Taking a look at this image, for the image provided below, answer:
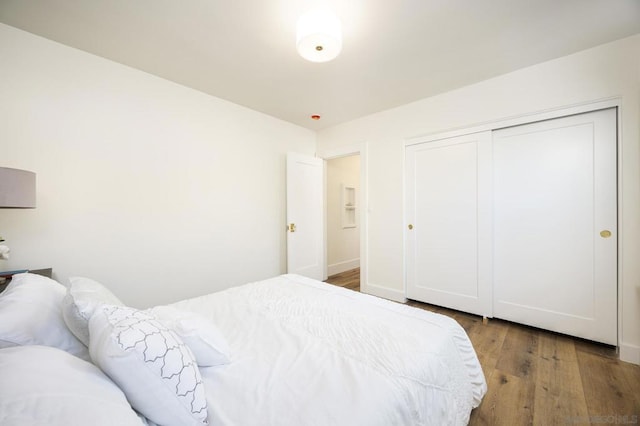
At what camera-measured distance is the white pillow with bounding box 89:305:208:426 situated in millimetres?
710

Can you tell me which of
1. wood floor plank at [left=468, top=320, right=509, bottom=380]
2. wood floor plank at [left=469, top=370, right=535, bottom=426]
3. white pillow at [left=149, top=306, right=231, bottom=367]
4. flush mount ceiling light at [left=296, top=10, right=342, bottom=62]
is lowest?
wood floor plank at [left=468, top=320, right=509, bottom=380]

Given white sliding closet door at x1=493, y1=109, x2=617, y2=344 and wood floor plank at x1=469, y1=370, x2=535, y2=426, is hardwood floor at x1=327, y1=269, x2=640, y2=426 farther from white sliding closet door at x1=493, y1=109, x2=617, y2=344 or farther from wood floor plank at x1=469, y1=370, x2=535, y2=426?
white sliding closet door at x1=493, y1=109, x2=617, y2=344

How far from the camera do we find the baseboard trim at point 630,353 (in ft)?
6.33

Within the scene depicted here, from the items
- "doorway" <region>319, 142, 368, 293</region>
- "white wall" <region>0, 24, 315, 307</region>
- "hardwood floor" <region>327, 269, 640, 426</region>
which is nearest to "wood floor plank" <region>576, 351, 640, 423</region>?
"hardwood floor" <region>327, 269, 640, 426</region>

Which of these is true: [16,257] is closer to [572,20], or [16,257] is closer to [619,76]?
[572,20]

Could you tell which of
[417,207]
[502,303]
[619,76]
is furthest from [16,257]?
[619,76]

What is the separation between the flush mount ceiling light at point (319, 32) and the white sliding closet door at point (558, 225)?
211 centimetres

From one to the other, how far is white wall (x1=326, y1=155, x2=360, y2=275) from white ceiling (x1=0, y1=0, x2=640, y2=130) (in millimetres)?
2191

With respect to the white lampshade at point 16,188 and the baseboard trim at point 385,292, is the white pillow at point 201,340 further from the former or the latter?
the baseboard trim at point 385,292

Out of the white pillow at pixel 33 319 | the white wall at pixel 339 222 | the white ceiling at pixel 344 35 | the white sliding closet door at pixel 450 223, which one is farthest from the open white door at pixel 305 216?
the white pillow at pixel 33 319

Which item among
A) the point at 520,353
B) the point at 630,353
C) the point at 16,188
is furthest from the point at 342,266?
the point at 16,188

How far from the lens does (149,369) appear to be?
73 centimetres

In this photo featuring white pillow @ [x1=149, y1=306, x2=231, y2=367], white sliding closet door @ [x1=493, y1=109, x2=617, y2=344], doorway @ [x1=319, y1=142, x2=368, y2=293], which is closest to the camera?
white pillow @ [x1=149, y1=306, x2=231, y2=367]

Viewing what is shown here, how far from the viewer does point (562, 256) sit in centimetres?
236
